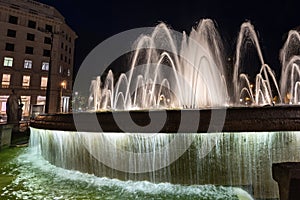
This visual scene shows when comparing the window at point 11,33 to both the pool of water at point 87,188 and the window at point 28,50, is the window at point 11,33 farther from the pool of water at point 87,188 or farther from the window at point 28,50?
the pool of water at point 87,188

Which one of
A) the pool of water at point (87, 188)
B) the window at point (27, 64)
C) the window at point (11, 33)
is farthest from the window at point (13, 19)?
the pool of water at point (87, 188)

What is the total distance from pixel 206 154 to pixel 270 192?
1.47 m

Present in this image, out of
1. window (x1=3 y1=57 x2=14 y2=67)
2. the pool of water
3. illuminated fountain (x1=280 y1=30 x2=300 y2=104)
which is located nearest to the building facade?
window (x1=3 y1=57 x2=14 y2=67)

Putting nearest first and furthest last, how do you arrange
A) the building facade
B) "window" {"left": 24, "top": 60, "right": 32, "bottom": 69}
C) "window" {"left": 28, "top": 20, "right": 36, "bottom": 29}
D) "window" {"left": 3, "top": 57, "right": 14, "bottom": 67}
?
the building facade → "window" {"left": 3, "top": 57, "right": 14, "bottom": 67} → "window" {"left": 24, "top": 60, "right": 32, "bottom": 69} → "window" {"left": 28, "top": 20, "right": 36, "bottom": 29}

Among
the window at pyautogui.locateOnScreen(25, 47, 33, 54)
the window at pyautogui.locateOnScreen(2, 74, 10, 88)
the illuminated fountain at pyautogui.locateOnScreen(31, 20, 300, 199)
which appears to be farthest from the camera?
the window at pyautogui.locateOnScreen(25, 47, 33, 54)

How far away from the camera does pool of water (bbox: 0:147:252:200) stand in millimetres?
4613

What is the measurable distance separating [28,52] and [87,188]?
143 ft

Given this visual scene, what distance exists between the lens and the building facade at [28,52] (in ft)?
128

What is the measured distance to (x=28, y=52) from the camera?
42.0 metres

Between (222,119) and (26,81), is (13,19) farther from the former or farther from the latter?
(222,119)

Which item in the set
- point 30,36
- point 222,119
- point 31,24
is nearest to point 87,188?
point 222,119

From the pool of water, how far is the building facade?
33.6 metres

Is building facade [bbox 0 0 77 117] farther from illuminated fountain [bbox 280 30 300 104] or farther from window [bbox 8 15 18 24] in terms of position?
illuminated fountain [bbox 280 30 300 104]

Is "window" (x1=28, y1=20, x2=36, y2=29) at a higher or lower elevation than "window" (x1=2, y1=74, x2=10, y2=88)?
higher
